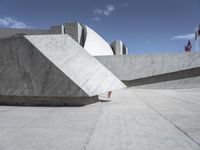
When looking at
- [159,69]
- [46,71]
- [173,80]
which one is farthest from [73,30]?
[46,71]

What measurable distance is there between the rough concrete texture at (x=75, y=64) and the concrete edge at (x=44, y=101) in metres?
0.71

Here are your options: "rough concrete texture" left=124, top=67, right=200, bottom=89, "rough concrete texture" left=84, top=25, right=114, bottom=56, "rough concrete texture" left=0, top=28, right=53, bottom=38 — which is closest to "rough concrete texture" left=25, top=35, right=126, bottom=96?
"rough concrete texture" left=124, top=67, right=200, bottom=89

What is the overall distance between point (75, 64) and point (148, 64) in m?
17.3

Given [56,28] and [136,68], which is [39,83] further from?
[56,28]

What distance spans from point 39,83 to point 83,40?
2936 centimetres

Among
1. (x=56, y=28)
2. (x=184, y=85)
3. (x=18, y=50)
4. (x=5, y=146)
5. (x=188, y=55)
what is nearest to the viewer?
(x=5, y=146)

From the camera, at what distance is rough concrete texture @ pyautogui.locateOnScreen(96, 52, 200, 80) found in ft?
75.0

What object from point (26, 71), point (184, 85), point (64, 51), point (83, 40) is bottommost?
point (184, 85)

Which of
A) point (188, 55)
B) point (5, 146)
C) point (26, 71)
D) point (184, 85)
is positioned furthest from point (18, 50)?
point (188, 55)

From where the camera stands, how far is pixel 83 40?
119 feet

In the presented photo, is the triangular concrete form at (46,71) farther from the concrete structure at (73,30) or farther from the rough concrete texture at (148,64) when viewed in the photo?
the concrete structure at (73,30)

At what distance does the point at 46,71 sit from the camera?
25.2ft

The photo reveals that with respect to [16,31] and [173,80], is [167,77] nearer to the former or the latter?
[173,80]

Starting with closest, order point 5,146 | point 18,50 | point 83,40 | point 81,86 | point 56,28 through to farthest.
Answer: point 5,146, point 81,86, point 18,50, point 56,28, point 83,40
